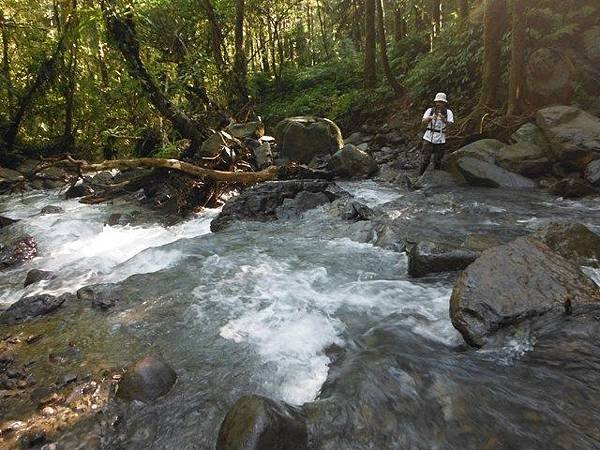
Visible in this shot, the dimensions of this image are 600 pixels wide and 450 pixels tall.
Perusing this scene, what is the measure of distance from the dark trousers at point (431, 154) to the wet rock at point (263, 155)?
4.23m

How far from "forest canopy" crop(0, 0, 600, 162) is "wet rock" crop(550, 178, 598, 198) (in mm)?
3140

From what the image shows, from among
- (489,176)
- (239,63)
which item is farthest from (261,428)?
(239,63)

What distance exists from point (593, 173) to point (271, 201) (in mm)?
6255

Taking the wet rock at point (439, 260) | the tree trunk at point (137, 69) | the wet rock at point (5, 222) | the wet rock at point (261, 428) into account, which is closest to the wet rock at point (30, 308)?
the wet rock at point (261, 428)

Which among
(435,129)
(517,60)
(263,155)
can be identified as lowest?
(263,155)

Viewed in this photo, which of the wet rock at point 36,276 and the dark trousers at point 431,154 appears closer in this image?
the wet rock at point 36,276

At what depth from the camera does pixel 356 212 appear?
8.03 meters

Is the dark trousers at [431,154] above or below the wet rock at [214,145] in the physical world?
below

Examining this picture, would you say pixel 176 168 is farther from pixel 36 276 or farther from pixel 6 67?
pixel 6 67

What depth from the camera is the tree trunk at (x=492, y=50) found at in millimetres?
10453

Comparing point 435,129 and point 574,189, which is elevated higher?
point 435,129

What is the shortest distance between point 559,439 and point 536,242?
2.22 meters

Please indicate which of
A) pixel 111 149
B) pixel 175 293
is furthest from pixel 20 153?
pixel 175 293

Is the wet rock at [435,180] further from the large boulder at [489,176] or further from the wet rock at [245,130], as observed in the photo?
the wet rock at [245,130]
